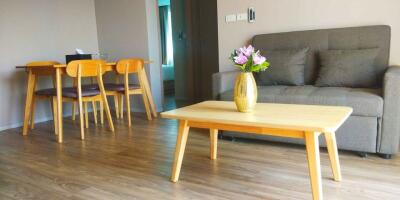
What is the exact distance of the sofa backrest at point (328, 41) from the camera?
262cm

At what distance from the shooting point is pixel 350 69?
2.59m

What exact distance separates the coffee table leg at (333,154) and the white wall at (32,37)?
11.4ft

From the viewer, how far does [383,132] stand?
2.19 metres

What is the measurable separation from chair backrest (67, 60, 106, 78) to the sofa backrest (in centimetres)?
156

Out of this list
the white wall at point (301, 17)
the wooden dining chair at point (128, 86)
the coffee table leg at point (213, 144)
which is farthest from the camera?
the wooden dining chair at point (128, 86)

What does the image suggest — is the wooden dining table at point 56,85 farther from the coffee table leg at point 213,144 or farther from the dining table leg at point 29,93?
the coffee table leg at point 213,144

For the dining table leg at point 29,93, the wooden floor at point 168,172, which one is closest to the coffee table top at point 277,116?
the wooden floor at point 168,172

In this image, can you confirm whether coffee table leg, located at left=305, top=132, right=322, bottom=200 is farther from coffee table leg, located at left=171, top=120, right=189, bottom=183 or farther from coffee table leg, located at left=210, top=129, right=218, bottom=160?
coffee table leg, located at left=210, top=129, right=218, bottom=160

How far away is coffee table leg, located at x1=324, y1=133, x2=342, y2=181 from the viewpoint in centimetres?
180

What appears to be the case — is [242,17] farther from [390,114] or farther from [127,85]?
[390,114]

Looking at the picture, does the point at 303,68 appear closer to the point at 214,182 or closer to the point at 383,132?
the point at 383,132

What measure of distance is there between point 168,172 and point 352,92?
1.41 m

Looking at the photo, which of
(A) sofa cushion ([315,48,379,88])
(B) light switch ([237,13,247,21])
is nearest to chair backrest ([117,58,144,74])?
(B) light switch ([237,13,247,21])

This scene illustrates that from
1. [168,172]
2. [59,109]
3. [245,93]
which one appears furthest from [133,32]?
[245,93]
